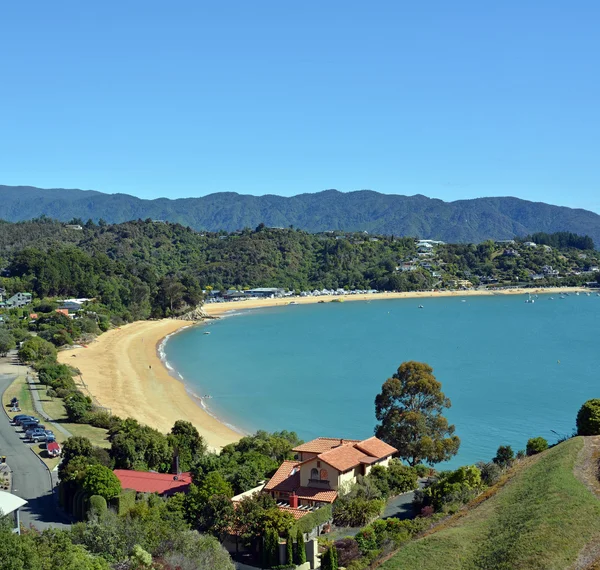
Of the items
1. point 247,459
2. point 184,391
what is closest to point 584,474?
point 247,459

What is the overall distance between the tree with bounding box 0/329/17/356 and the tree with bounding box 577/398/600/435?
42195 mm

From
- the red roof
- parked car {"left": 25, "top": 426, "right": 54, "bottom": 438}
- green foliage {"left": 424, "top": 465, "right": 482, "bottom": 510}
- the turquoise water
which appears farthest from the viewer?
the turquoise water

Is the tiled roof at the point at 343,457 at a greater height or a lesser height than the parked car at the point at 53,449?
greater

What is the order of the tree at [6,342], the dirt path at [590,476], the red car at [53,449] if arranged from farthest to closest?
the tree at [6,342]
the red car at [53,449]
the dirt path at [590,476]

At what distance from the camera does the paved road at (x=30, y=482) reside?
18719 mm

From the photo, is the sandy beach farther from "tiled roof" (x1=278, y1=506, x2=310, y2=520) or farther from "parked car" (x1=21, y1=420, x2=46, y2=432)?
"tiled roof" (x1=278, y1=506, x2=310, y2=520)

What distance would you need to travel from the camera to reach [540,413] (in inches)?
1531

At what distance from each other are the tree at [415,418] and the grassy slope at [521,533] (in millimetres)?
9298

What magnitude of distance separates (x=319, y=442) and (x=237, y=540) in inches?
238

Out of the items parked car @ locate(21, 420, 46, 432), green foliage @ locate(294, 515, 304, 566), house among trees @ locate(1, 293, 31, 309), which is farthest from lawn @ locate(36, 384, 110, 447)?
house among trees @ locate(1, 293, 31, 309)

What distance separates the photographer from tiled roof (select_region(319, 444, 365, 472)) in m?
19.3

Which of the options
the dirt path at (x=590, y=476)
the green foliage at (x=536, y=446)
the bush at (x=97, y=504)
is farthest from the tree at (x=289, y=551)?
the green foliage at (x=536, y=446)

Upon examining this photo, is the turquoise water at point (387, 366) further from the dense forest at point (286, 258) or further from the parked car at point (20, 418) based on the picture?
the dense forest at point (286, 258)

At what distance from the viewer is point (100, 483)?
18.7 meters
